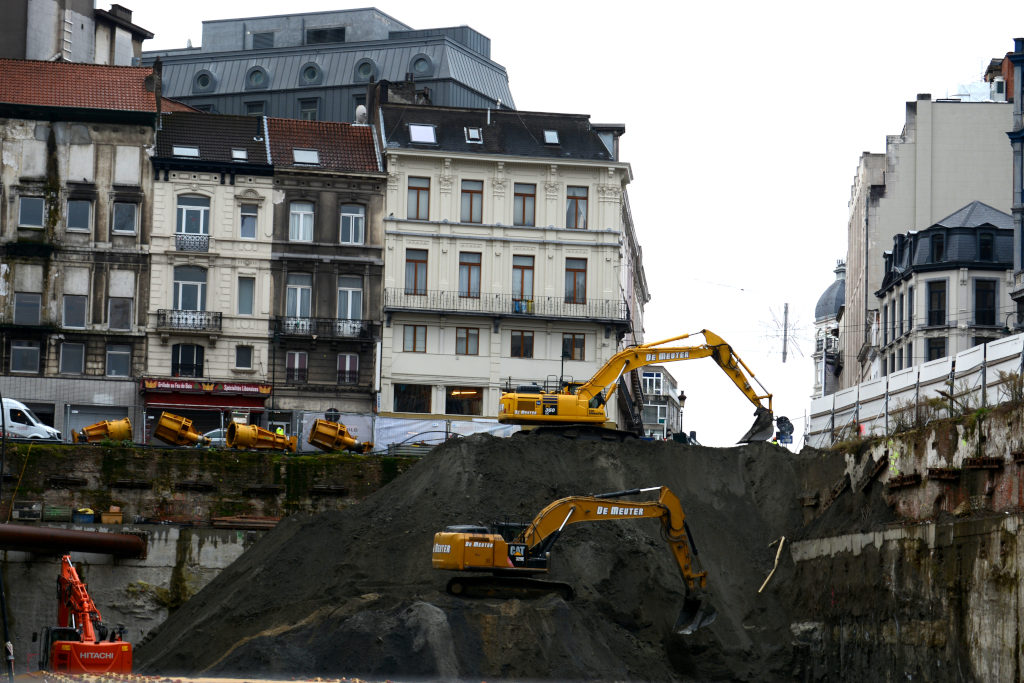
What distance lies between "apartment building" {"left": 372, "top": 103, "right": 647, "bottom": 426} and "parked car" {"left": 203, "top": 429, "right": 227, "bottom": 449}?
9.68 m

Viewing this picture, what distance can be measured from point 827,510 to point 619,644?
914cm

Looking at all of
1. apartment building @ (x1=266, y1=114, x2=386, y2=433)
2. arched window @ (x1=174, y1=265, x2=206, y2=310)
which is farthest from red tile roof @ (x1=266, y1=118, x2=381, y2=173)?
arched window @ (x1=174, y1=265, x2=206, y2=310)

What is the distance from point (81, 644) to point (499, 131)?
122 ft

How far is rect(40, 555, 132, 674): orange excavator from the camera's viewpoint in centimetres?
3678

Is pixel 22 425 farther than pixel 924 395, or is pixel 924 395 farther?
pixel 22 425

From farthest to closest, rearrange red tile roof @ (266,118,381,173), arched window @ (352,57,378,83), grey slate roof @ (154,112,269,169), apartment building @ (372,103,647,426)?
arched window @ (352,57,378,83)
red tile roof @ (266,118,381,173)
grey slate roof @ (154,112,269,169)
apartment building @ (372,103,647,426)

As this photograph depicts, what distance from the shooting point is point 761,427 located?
49750 mm

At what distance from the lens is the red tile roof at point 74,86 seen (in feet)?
215

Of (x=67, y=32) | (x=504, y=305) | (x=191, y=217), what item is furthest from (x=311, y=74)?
(x=504, y=305)

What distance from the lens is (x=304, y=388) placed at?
64.8 meters

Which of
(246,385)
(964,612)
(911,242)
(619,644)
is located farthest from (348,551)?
(911,242)

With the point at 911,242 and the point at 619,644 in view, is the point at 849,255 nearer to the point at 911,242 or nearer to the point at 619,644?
the point at 911,242

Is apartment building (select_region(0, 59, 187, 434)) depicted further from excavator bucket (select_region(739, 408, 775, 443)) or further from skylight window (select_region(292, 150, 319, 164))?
excavator bucket (select_region(739, 408, 775, 443))

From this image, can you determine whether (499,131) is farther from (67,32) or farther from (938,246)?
(67,32)
